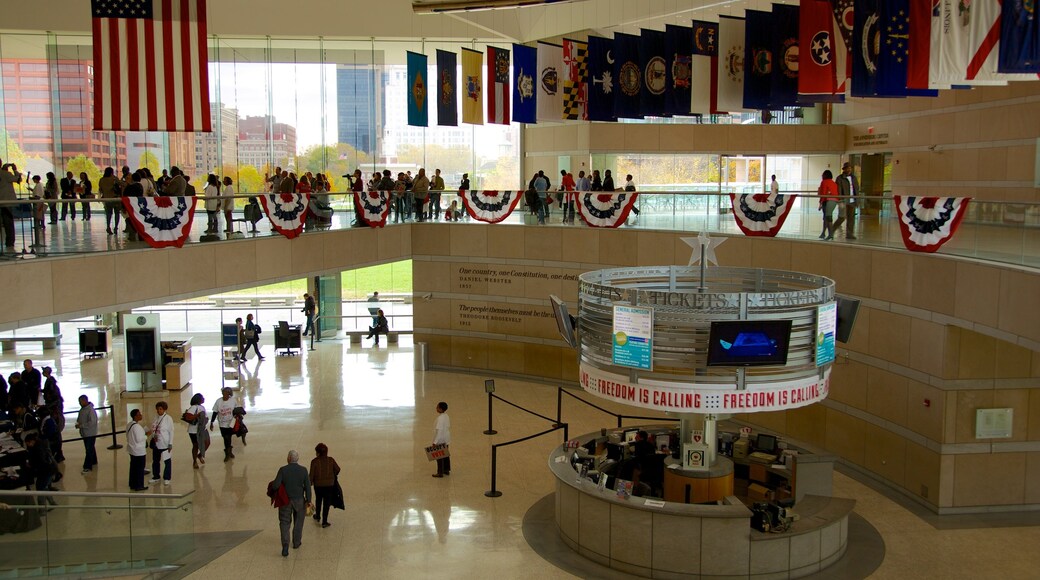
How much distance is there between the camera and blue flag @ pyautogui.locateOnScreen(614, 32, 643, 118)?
82.7 ft

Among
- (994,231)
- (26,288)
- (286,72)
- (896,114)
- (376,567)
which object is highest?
(286,72)

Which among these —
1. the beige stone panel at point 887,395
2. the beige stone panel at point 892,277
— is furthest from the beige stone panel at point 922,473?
the beige stone panel at point 892,277

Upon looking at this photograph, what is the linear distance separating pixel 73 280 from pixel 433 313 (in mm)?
12664

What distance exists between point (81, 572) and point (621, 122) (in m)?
25.1

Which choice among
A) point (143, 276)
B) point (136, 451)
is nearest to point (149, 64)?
point (143, 276)

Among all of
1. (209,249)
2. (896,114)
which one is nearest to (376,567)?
(209,249)

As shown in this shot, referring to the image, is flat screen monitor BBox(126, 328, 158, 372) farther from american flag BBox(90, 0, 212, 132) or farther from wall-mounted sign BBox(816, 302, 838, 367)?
wall-mounted sign BBox(816, 302, 838, 367)

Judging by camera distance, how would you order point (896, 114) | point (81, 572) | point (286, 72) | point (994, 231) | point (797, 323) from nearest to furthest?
point (81, 572)
point (797, 323)
point (994, 231)
point (896, 114)
point (286, 72)

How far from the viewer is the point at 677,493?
15109 mm

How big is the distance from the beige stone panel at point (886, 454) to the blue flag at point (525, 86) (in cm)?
1449

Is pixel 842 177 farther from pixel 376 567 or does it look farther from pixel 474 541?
pixel 376 567

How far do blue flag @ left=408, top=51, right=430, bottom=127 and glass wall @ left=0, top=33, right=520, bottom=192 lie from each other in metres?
9.37

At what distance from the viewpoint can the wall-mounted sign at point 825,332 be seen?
45.2 feet

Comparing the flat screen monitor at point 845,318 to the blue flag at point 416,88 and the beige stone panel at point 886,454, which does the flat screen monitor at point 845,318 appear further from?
the blue flag at point 416,88
